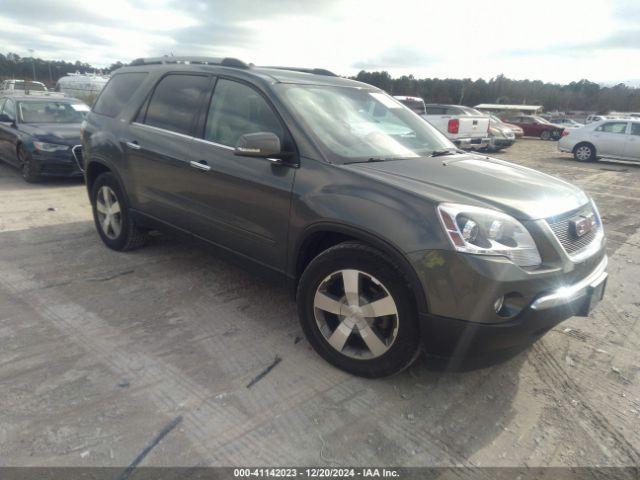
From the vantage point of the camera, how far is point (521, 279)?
7.75 feet

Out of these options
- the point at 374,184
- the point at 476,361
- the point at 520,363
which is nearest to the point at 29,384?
the point at 374,184

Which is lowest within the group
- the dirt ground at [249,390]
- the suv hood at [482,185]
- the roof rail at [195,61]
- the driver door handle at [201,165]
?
the dirt ground at [249,390]

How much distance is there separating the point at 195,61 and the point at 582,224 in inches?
Result: 129

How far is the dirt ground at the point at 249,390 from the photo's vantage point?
233 centimetres

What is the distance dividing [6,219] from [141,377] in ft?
14.5

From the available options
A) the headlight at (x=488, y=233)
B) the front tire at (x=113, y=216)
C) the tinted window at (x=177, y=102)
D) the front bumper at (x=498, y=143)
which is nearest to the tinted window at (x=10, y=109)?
the front tire at (x=113, y=216)

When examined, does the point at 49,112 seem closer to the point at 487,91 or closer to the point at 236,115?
the point at 236,115

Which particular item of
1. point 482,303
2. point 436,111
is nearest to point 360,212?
point 482,303

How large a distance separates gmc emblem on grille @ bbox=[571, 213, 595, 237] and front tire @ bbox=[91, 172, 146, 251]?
3.79 meters

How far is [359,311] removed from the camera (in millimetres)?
2752

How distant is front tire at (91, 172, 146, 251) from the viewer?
15.2 feet

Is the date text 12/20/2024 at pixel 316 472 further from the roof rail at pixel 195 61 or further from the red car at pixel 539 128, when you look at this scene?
the red car at pixel 539 128

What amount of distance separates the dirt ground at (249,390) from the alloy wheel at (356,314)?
0.23m

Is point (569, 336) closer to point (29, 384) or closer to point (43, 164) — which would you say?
point (29, 384)
